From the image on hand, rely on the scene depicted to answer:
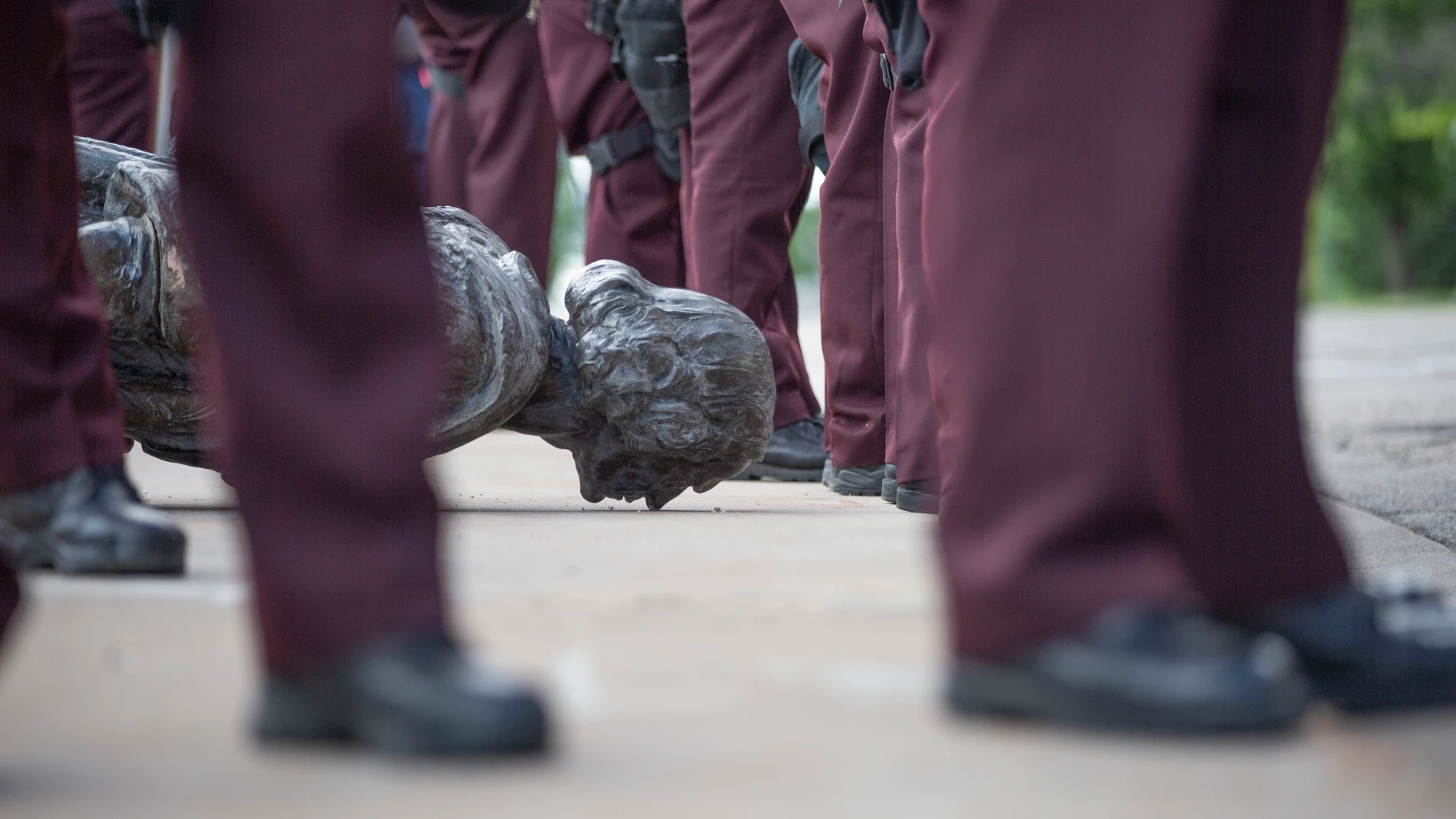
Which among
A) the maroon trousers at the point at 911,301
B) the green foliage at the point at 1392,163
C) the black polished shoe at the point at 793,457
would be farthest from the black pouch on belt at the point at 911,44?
the green foliage at the point at 1392,163

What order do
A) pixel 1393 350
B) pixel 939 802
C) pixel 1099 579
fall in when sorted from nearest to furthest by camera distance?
pixel 939 802 → pixel 1099 579 → pixel 1393 350

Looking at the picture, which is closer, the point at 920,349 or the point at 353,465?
the point at 353,465

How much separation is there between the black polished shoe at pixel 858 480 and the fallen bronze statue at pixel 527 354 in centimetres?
49

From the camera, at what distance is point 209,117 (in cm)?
117

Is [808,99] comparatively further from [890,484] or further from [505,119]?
[505,119]

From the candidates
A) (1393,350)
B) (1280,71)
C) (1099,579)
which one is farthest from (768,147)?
(1393,350)

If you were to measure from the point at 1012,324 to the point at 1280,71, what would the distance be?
1.17ft

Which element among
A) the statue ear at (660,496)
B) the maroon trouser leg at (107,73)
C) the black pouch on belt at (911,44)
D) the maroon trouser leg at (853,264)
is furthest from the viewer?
the maroon trouser leg at (107,73)

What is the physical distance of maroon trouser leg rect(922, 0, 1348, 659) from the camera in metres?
1.19

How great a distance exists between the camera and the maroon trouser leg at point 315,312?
112 centimetres

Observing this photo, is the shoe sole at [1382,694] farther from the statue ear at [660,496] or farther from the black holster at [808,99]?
the black holster at [808,99]

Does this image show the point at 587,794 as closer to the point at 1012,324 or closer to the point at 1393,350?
the point at 1012,324

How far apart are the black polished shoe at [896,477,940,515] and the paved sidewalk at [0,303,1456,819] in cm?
73

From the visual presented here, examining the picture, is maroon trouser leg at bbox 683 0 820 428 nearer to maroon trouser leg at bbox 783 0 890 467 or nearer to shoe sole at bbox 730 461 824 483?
shoe sole at bbox 730 461 824 483
